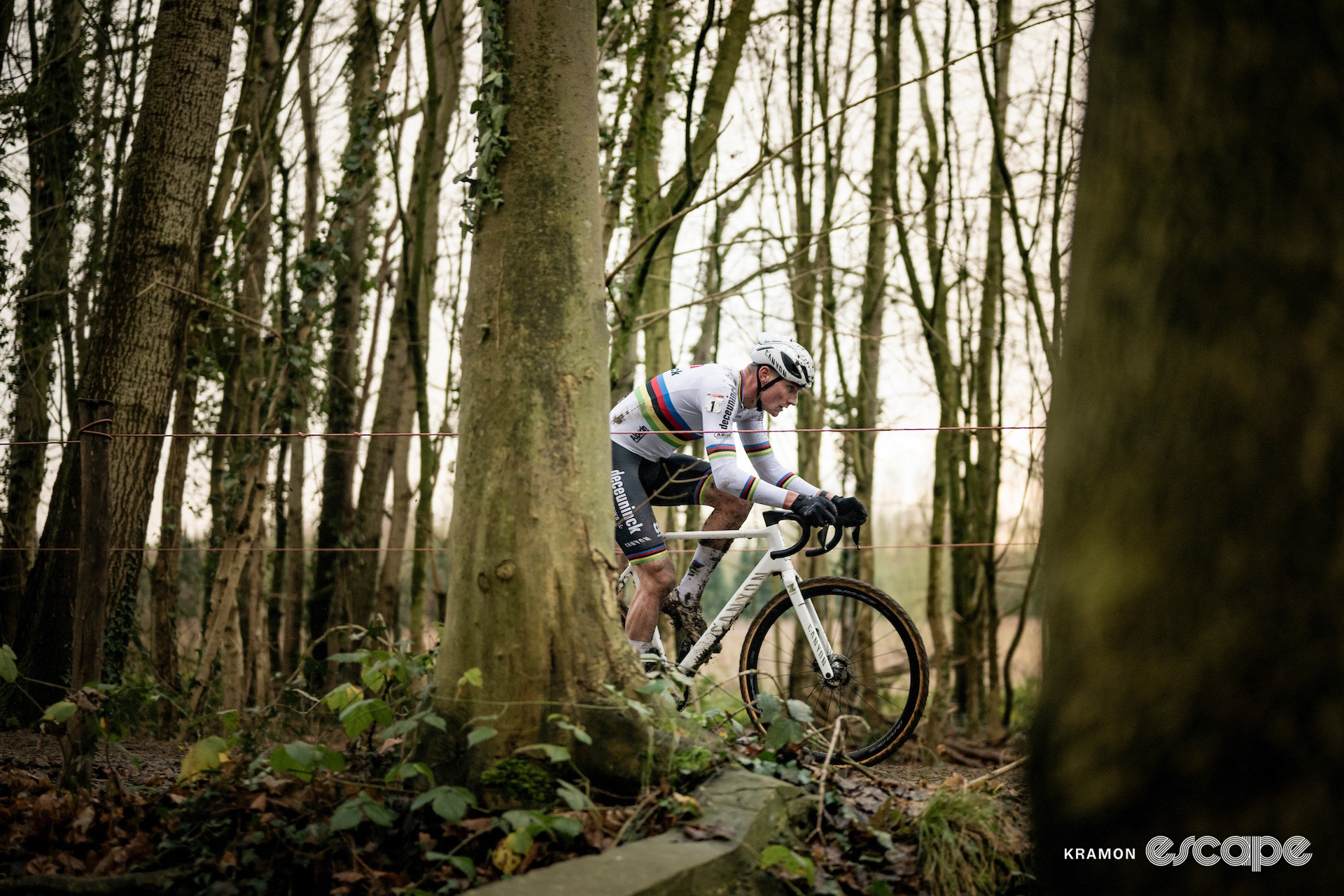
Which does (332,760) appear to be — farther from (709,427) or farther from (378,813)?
(709,427)

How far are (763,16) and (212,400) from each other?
9.36 meters

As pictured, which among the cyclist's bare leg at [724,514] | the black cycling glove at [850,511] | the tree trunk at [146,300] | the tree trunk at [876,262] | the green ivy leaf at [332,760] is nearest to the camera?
the green ivy leaf at [332,760]

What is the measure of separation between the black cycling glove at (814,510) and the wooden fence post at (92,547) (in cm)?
299

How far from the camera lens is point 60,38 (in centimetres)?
1037

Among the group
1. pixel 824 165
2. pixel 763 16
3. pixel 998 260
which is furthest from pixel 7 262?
pixel 998 260

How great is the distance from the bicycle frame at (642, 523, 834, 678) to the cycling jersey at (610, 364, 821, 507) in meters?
0.30

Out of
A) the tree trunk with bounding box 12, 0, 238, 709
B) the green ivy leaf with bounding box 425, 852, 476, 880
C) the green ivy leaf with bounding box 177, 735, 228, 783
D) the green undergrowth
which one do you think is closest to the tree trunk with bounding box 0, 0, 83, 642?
the tree trunk with bounding box 12, 0, 238, 709

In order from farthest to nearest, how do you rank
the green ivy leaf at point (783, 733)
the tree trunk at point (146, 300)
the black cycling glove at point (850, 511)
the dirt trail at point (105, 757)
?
the tree trunk at point (146, 300) < the black cycling glove at point (850, 511) < the dirt trail at point (105, 757) < the green ivy leaf at point (783, 733)

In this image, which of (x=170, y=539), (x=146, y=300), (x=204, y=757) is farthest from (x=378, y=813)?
(x=170, y=539)

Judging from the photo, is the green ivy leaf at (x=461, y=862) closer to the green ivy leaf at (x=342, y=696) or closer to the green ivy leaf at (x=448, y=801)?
the green ivy leaf at (x=448, y=801)

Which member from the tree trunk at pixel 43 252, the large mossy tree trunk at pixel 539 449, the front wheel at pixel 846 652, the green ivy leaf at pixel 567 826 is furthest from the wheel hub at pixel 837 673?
the tree trunk at pixel 43 252

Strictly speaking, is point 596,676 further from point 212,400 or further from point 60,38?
point 212,400

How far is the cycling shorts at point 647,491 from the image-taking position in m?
4.84

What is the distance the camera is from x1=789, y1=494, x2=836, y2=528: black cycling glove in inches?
178
